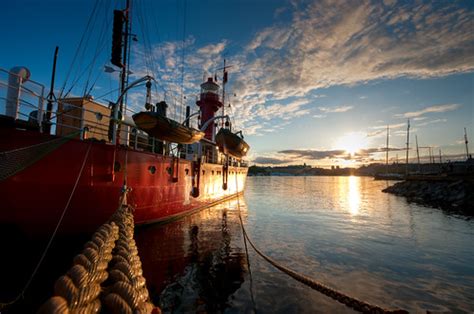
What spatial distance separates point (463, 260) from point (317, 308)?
819 cm

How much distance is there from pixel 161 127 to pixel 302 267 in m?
7.87

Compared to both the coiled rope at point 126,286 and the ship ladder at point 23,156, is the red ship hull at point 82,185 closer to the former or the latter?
the ship ladder at point 23,156

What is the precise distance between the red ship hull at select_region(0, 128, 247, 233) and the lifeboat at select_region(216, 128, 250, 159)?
403 cm

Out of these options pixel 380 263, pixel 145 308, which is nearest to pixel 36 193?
pixel 145 308

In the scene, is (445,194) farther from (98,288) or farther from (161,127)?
(98,288)

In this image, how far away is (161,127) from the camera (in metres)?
9.78

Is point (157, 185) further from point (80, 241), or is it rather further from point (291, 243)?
point (291, 243)

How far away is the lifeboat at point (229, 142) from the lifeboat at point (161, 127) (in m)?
4.37

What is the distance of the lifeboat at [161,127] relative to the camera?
9414mm

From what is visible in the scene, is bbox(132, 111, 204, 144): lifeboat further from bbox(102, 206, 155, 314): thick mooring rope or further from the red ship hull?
bbox(102, 206, 155, 314): thick mooring rope

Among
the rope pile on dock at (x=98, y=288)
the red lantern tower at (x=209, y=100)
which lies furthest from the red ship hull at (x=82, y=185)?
the red lantern tower at (x=209, y=100)

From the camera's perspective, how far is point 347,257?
344 inches

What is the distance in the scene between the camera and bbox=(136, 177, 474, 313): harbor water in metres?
5.41

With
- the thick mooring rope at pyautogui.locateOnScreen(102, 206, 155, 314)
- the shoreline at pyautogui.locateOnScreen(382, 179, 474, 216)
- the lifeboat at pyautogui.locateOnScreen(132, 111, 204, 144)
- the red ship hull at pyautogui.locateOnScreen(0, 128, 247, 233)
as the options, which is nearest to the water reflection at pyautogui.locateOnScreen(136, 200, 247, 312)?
the red ship hull at pyautogui.locateOnScreen(0, 128, 247, 233)
